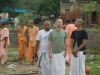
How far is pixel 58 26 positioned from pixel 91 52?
1209 centimetres

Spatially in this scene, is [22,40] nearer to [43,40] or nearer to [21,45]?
[21,45]

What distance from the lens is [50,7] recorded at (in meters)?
60.2

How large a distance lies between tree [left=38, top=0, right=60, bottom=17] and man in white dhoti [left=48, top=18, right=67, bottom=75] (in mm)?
49150

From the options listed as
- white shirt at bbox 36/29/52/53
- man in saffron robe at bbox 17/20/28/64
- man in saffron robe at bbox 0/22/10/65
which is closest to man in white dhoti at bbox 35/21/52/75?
white shirt at bbox 36/29/52/53

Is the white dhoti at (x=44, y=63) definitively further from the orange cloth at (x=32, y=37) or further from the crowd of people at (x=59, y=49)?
the orange cloth at (x=32, y=37)

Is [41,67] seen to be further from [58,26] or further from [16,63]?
[16,63]

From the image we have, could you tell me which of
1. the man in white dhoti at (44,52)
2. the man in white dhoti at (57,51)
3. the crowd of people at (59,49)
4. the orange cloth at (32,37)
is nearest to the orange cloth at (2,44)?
the orange cloth at (32,37)

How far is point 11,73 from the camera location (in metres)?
14.5

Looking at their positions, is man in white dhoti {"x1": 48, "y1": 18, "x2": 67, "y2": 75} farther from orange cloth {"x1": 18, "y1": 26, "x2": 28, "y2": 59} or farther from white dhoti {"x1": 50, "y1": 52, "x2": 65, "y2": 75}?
orange cloth {"x1": 18, "y1": 26, "x2": 28, "y2": 59}

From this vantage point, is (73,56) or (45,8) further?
(45,8)

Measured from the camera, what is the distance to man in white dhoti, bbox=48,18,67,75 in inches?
438

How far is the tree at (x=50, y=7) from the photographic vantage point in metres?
60.8

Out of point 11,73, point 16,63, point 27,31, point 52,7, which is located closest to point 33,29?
point 27,31

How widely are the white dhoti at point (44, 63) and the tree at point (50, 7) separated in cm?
4882
